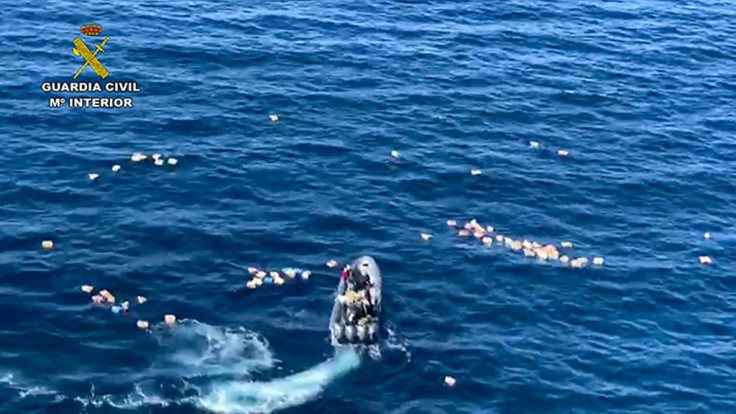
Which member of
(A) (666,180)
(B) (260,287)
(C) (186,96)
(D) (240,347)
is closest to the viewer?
(D) (240,347)

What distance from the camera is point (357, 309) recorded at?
53344 mm

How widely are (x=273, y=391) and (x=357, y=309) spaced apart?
6649mm

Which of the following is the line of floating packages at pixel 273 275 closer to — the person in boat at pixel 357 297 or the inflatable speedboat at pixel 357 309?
the inflatable speedboat at pixel 357 309

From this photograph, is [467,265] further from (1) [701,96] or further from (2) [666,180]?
(1) [701,96]

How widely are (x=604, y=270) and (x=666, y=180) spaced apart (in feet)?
44.9

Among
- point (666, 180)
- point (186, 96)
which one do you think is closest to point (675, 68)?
point (666, 180)

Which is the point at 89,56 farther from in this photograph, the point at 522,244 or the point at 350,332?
the point at 350,332

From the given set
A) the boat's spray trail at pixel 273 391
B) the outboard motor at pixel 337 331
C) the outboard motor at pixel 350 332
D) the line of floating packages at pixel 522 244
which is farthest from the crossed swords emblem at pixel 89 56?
the boat's spray trail at pixel 273 391

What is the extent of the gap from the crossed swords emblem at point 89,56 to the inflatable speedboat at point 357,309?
34.8 metres

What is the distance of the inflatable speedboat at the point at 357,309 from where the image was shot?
53281mm

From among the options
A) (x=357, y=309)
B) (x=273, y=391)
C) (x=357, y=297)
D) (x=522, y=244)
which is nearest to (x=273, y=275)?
(x=357, y=297)

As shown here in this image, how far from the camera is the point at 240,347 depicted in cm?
5297

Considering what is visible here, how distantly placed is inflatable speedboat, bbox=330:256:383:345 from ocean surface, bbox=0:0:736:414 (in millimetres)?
933

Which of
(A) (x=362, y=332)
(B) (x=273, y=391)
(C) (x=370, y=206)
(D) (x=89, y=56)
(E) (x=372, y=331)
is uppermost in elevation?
(D) (x=89, y=56)
